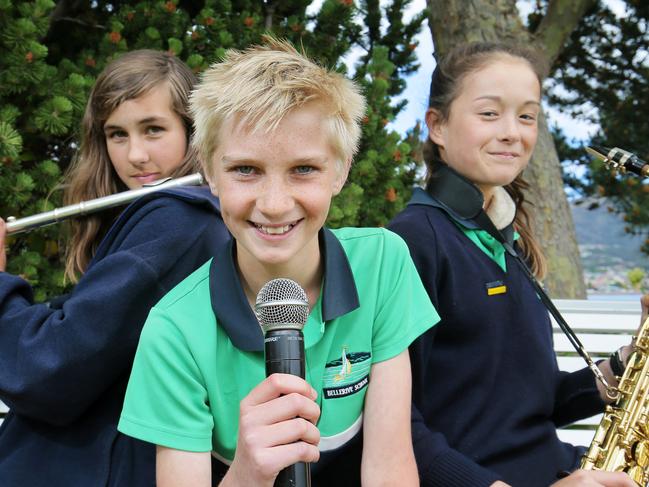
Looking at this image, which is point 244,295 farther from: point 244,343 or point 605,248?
point 605,248

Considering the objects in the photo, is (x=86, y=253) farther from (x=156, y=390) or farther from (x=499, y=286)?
(x=499, y=286)

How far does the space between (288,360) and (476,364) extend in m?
1.03

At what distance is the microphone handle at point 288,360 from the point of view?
47.8 inches

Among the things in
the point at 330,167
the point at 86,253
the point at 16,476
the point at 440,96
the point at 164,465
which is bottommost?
the point at 16,476

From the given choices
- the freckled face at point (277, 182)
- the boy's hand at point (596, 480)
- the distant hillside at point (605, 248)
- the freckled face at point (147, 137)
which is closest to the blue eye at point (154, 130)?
the freckled face at point (147, 137)

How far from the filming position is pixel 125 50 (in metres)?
3.84


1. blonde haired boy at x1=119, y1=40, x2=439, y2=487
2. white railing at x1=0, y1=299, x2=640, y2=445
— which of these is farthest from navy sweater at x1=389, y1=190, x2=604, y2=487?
white railing at x1=0, y1=299, x2=640, y2=445

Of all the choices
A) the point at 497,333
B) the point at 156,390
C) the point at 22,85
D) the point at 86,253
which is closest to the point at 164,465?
the point at 156,390

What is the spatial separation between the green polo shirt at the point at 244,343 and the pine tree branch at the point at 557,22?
456cm

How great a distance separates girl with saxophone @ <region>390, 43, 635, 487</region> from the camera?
2.09m

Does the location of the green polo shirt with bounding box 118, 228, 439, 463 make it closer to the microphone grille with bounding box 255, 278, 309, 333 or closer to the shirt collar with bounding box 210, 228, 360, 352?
the shirt collar with bounding box 210, 228, 360, 352

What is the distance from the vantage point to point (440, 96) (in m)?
2.42

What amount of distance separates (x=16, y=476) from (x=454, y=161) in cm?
149

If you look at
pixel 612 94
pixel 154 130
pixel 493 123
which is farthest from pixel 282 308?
pixel 612 94
